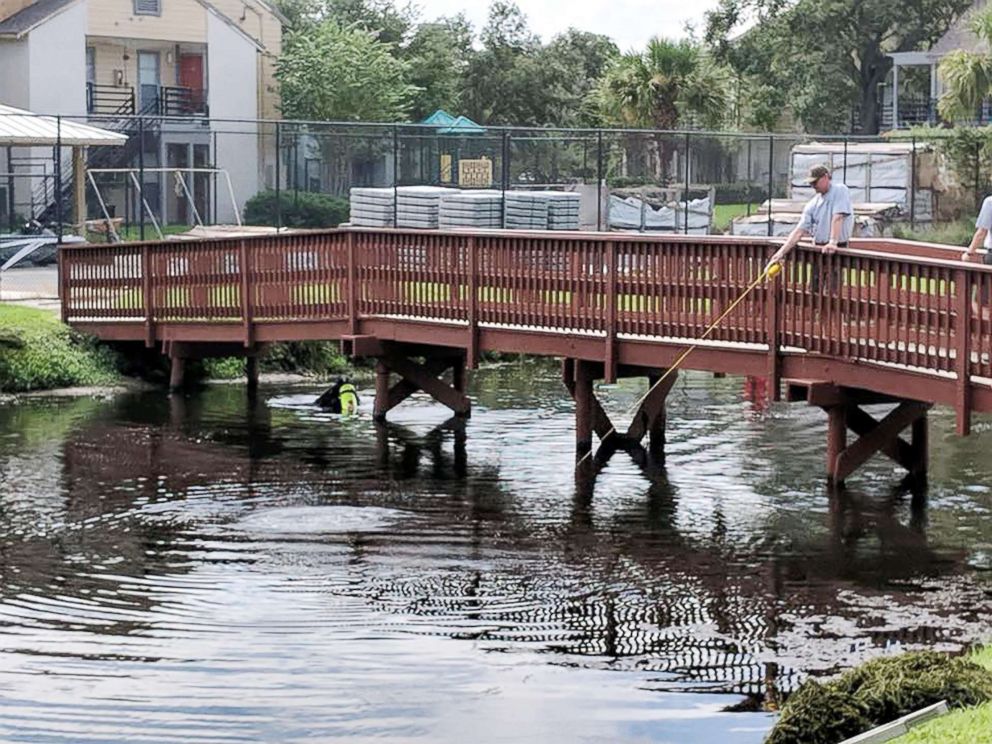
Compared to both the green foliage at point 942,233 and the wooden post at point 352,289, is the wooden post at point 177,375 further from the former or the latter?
the green foliage at point 942,233

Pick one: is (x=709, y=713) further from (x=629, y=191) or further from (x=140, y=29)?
(x=140, y=29)

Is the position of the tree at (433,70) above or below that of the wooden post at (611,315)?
above

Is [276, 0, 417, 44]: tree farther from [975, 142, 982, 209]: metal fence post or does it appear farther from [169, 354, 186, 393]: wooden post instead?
[169, 354, 186, 393]: wooden post

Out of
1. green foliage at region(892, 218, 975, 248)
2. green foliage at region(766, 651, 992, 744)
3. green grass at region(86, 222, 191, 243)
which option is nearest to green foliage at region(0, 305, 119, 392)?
green grass at region(86, 222, 191, 243)

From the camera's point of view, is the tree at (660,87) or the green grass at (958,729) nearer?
the green grass at (958,729)

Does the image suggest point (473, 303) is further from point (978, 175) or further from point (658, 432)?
point (978, 175)

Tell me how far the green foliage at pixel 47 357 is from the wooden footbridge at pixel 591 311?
32cm

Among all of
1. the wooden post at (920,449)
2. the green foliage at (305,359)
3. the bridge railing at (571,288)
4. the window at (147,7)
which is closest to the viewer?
the bridge railing at (571,288)

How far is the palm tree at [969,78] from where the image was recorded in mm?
52188

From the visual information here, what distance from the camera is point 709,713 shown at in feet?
43.0

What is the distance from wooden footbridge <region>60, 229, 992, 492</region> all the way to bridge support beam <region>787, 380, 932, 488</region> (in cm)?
2

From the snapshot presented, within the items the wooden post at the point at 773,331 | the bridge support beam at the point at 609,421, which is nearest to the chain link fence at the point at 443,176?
the bridge support beam at the point at 609,421

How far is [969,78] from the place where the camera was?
171 ft

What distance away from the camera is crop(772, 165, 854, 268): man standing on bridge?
66.6ft
